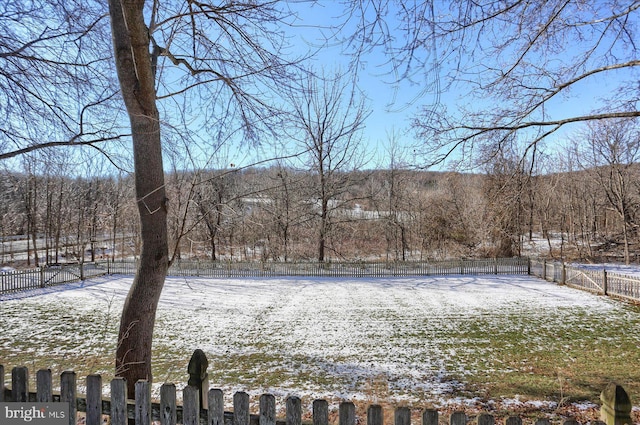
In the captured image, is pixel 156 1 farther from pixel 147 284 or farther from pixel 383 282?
pixel 383 282

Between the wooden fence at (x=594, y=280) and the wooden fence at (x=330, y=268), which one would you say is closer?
the wooden fence at (x=594, y=280)

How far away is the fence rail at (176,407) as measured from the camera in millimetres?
1957

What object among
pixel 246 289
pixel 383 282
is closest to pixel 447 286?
pixel 383 282

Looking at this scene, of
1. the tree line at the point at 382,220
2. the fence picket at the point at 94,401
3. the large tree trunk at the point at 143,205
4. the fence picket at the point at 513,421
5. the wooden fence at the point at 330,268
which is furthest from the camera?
the tree line at the point at 382,220

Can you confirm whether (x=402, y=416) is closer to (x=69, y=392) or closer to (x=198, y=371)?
(x=198, y=371)

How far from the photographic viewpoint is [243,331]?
29.3 ft

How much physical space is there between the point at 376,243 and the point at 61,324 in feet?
78.1

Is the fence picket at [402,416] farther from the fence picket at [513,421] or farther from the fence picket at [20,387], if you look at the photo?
the fence picket at [20,387]

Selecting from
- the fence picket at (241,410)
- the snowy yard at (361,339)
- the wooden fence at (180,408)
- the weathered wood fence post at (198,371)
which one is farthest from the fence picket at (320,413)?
the snowy yard at (361,339)

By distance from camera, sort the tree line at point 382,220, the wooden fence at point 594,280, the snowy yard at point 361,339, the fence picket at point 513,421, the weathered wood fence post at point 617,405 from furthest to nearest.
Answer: the tree line at point 382,220 < the wooden fence at point 594,280 < the snowy yard at point 361,339 < the weathered wood fence post at point 617,405 < the fence picket at point 513,421

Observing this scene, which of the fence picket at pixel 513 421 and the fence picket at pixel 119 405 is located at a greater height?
the fence picket at pixel 513 421

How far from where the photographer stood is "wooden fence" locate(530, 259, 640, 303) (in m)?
12.3

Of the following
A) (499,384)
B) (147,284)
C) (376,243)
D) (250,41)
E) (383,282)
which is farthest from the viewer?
(376,243)

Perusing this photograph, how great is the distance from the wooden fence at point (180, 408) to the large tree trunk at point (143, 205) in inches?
23.7
